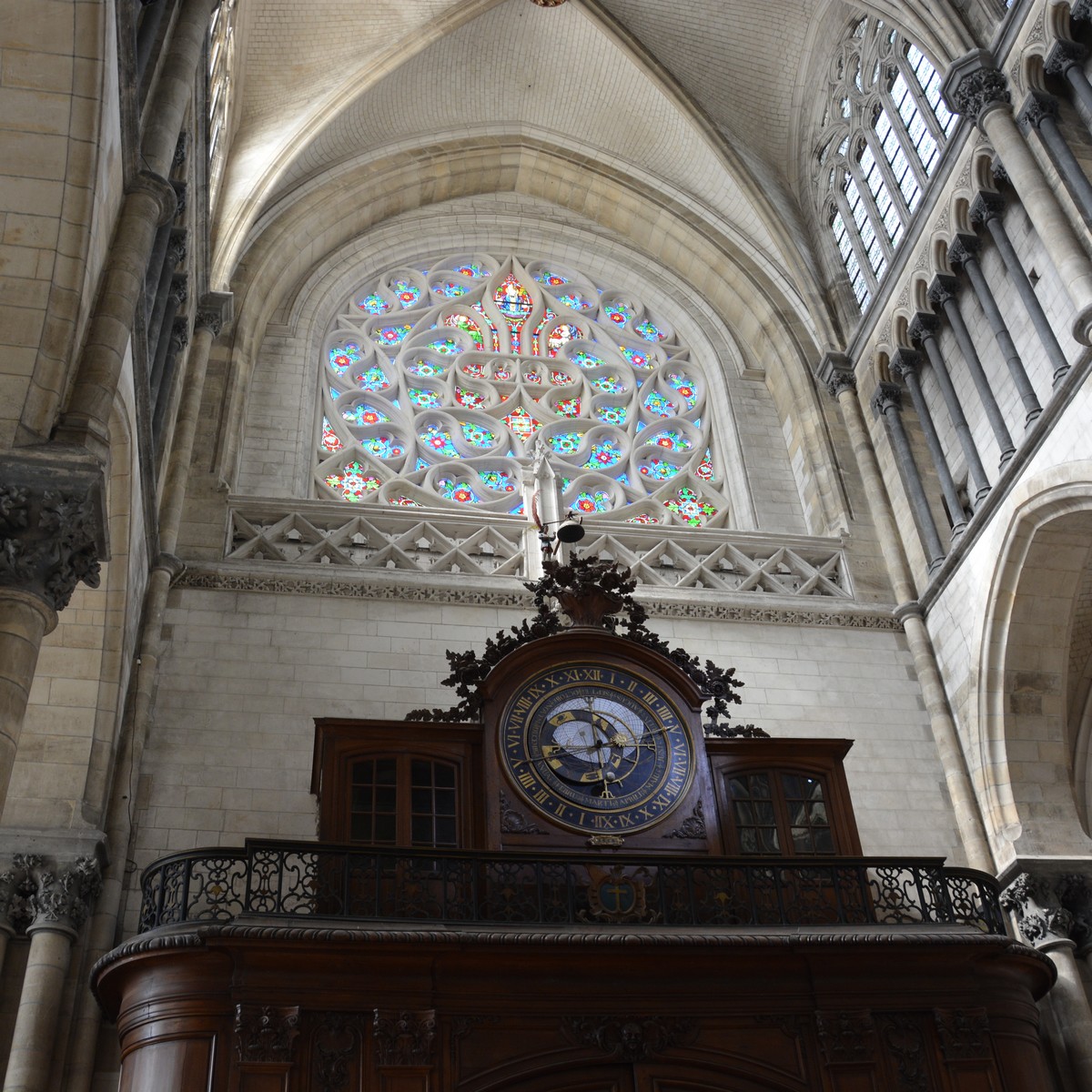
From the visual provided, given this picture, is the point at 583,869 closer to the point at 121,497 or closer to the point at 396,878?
the point at 396,878

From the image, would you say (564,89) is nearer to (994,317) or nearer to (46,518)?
(994,317)

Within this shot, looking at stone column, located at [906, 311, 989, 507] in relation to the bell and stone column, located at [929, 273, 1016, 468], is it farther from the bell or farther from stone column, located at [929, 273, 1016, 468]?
the bell

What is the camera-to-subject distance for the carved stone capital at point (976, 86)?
37.6 ft

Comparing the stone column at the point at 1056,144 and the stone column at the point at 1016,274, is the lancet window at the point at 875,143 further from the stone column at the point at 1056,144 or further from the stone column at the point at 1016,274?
the stone column at the point at 1056,144

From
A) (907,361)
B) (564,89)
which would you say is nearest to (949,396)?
(907,361)

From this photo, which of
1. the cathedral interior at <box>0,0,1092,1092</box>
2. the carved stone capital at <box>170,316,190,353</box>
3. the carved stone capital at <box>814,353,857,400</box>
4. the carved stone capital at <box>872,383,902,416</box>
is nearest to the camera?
the cathedral interior at <box>0,0,1092,1092</box>

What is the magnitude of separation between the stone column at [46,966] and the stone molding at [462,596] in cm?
324

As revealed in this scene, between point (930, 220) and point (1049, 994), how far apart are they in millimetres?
7233

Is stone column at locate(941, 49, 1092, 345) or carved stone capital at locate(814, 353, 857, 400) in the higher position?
carved stone capital at locate(814, 353, 857, 400)

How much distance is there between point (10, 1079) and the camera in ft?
26.3

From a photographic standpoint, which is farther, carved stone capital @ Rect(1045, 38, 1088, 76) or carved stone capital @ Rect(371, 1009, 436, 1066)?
carved stone capital @ Rect(1045, 38, 1088, 76)

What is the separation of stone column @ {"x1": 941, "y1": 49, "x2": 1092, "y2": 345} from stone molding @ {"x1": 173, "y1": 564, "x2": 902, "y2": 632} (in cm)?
378

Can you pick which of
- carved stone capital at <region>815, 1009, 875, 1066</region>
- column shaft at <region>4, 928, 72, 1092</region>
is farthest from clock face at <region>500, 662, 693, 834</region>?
column shaft at <region>4, 928, 72, 1092</region>

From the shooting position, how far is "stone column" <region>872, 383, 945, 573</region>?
12586 millimetres
